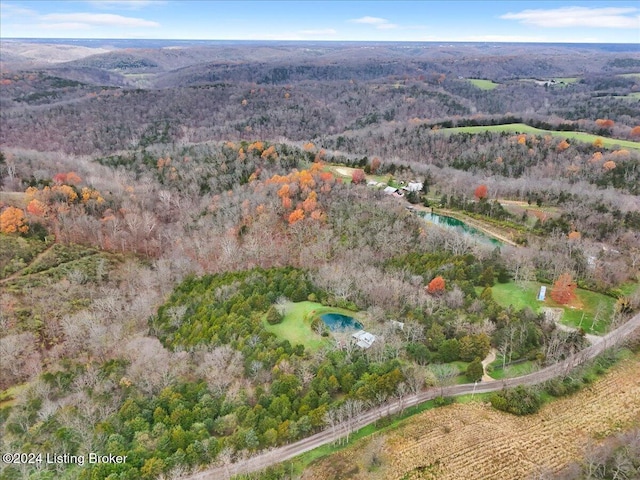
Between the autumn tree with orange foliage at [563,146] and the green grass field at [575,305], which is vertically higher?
the autumn tree with orange foliage at [563,146]

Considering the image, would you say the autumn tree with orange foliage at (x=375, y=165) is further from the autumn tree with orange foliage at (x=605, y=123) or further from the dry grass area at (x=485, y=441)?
the autumn tree with orange foliage at (x=605, y=123)

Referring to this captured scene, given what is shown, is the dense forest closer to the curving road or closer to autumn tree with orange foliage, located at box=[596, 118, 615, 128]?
the curving road

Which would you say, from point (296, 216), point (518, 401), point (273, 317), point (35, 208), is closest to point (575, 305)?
point (518, 401)

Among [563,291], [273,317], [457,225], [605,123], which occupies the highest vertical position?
[605,123]

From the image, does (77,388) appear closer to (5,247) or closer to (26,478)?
(26,478)

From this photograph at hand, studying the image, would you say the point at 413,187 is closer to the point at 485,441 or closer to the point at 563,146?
the point at 563,146

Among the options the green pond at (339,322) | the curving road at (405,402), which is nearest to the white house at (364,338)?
the green pond at (339,322)

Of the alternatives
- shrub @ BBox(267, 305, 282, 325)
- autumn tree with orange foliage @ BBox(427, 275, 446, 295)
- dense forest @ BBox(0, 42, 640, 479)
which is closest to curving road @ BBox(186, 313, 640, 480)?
dense forest @ BBox(0, 42, 640, 479)

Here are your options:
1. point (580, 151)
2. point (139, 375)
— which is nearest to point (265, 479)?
point (139, 375)
